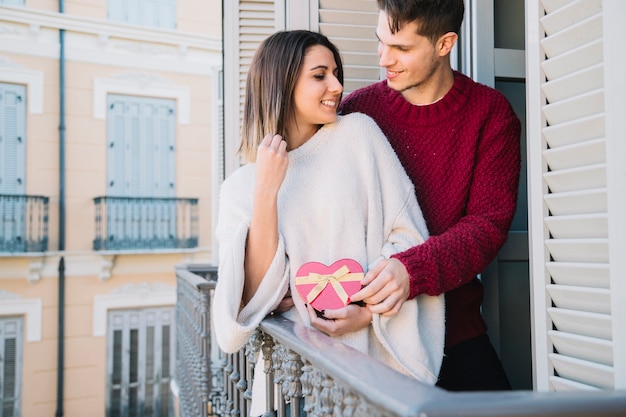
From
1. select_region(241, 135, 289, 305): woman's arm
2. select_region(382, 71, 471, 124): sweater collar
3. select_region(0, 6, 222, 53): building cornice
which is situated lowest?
select_region(241, 135, 289, 305): woman's arm

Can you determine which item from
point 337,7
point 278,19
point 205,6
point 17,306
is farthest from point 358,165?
point 205,6

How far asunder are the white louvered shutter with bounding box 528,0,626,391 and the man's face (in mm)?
276

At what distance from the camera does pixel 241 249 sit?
1561 millimetres

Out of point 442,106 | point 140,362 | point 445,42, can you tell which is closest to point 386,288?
point 442,106

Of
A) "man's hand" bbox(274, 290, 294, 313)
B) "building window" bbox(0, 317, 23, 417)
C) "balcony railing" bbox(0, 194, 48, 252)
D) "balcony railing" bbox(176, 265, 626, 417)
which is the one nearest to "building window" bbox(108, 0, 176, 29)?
"balcony railing" bbox(0, 194, 48, 252)

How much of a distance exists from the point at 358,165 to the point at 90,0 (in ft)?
33.4

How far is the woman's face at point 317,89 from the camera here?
166 centimetres

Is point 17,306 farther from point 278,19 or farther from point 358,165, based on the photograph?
point 358,165

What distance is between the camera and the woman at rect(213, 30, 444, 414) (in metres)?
1.53

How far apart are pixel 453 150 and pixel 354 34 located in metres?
1.26

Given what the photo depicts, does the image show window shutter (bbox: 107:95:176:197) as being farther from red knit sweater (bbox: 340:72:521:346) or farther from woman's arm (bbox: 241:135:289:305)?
woman's arm (bbox: 241:135:289:305)

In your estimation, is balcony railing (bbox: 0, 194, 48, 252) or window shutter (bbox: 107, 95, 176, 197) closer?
balcony railing (bbox: 0, 194, 48, 252)

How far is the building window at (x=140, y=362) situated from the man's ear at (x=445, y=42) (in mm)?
9837

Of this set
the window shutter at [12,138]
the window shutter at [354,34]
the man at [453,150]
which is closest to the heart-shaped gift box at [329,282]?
the man at [453,150]
